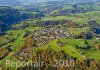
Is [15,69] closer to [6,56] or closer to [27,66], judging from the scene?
[27,66]

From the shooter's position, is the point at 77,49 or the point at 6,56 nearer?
the point at 77,49

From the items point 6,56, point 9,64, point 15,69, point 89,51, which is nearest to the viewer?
point 15,69

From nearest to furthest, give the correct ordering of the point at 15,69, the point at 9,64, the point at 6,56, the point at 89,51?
the point at 15,69, the point at 9,64, the point at 89,51, the point at 6,56

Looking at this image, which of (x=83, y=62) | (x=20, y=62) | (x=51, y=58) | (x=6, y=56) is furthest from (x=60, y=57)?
(x=6, y=56)

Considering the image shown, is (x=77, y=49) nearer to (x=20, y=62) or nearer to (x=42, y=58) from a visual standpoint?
(x=42, y=58)

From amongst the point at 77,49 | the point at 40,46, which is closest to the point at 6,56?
the point at 40,46

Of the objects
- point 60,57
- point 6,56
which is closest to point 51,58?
point 60,57

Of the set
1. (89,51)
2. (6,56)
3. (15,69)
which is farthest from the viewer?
(6,56)

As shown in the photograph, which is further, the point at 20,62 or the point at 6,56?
the point at 6,56
